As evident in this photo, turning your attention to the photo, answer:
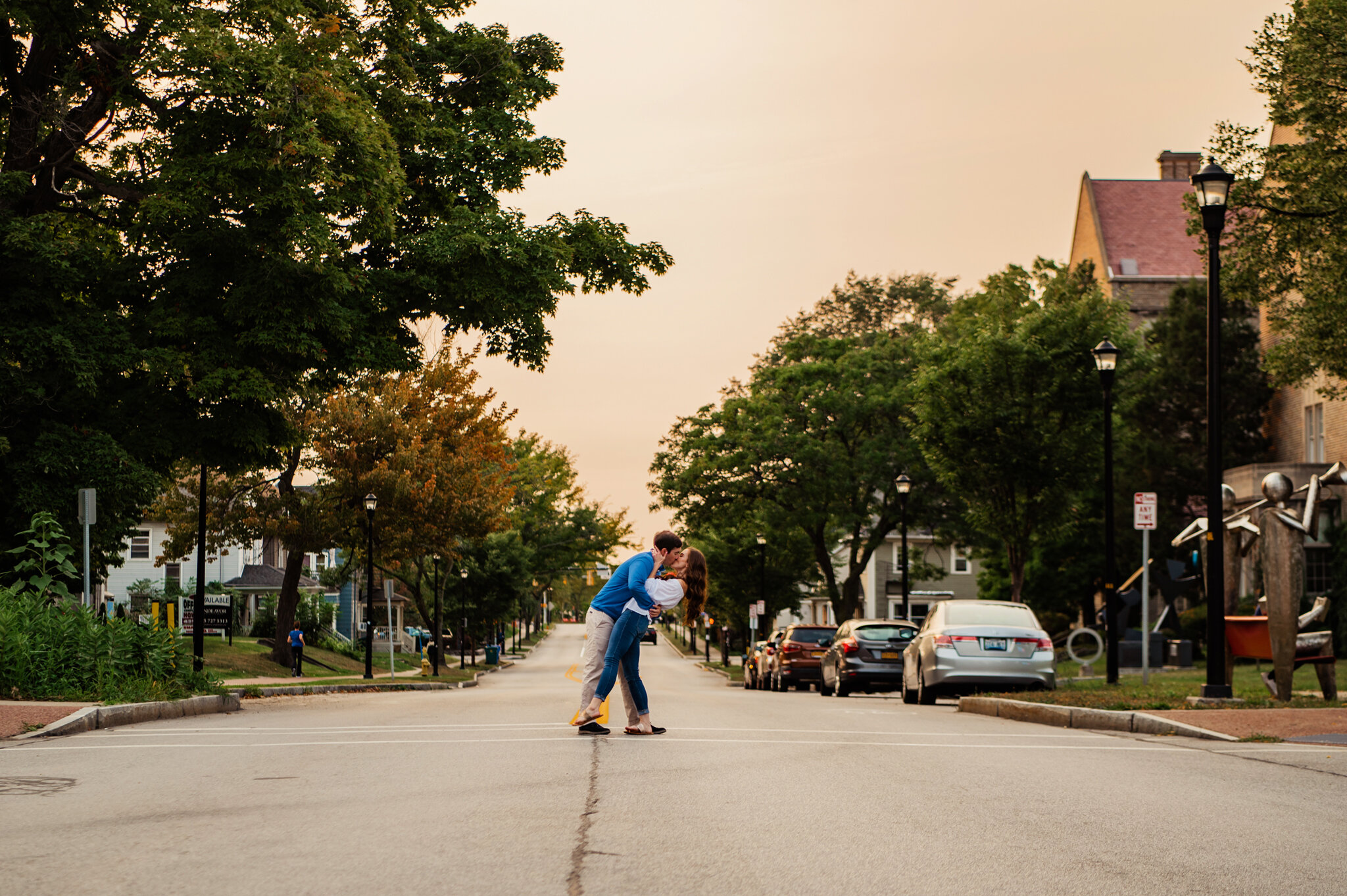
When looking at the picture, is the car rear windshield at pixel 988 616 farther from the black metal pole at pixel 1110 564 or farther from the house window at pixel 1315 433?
the house window at pixel 1315 433

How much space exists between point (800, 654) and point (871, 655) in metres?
6.69

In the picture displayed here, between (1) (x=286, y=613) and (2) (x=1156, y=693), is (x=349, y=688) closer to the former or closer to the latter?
(1) (x=286, y=613)

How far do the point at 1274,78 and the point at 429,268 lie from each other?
16751mm

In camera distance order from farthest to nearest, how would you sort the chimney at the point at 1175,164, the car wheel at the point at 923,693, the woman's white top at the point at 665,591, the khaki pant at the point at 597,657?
the chimney at the point at 1175,164 → the car wheel at the point at 923,693 → the khaki pant at the point at 597,657 → the woman's white top at the point at 665,591

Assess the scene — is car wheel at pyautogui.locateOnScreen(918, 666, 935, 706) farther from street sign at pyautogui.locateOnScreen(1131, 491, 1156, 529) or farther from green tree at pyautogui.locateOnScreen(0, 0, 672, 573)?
green tree at pyautogui.locateOnScreen(0, 0, 672, 573)

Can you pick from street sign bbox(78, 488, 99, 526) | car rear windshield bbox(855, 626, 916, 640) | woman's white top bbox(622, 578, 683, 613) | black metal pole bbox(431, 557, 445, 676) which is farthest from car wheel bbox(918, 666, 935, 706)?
black metal pole bbox(431, 557, 445, 676)

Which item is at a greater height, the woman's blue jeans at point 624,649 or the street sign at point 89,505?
the street sign at point 89,505

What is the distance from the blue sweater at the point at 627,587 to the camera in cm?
1185

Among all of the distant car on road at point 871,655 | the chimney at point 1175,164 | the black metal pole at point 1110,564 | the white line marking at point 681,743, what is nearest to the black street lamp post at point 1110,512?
the black metal pole at point 1110,564

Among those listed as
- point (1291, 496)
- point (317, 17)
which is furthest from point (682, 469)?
point (1291, 496)

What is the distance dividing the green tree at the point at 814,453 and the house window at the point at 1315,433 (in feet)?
37.8

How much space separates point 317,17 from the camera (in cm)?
2158

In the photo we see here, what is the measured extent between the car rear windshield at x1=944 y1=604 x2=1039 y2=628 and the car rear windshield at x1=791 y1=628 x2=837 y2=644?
1283 centimetres

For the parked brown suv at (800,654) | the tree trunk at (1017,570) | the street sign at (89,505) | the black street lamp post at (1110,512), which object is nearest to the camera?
the street sign at (89,505)
